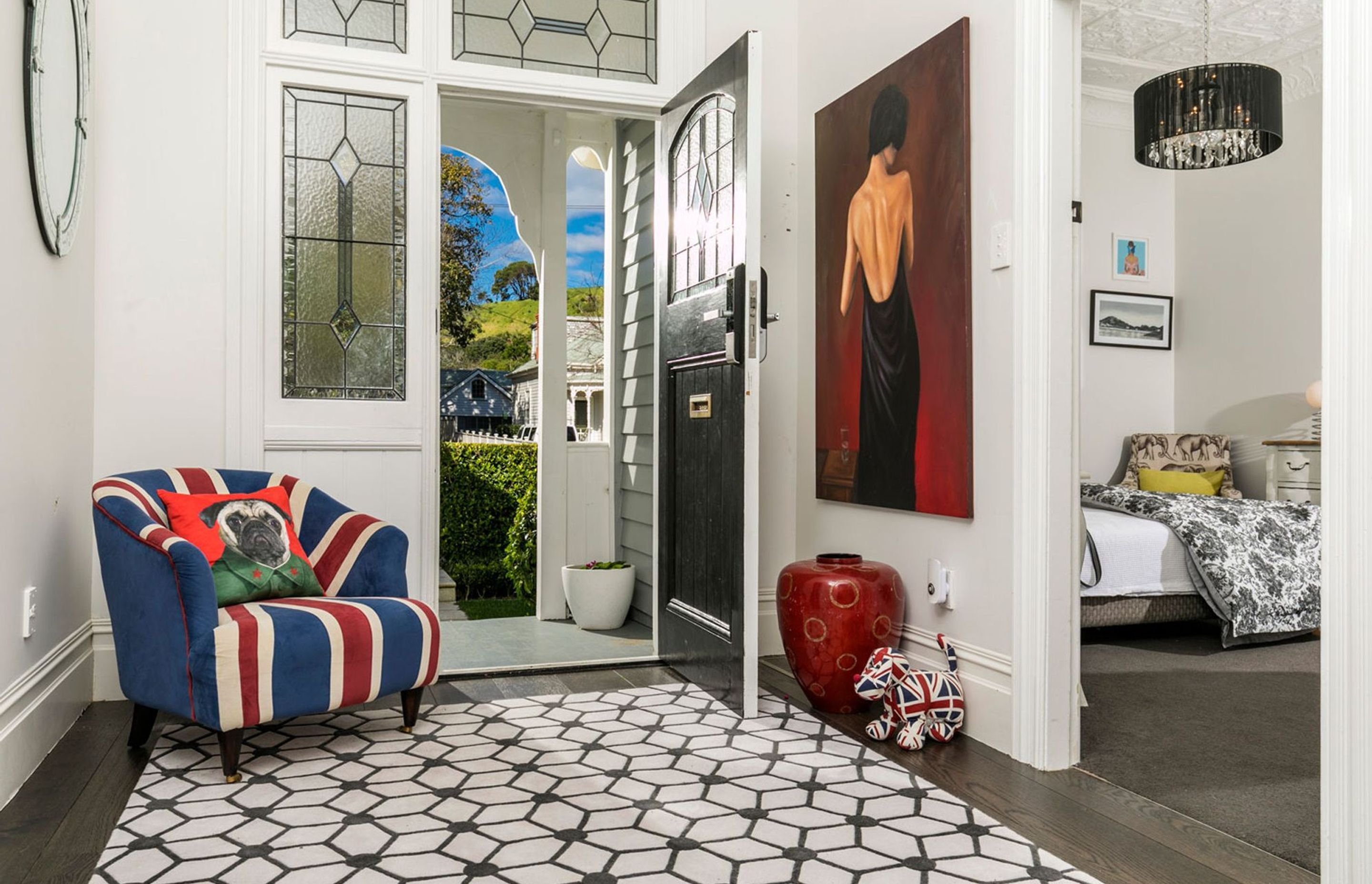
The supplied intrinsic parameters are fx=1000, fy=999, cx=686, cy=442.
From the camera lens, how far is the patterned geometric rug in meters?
1.95

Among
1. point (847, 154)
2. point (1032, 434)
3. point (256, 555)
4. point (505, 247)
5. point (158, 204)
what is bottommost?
point (256, 555)

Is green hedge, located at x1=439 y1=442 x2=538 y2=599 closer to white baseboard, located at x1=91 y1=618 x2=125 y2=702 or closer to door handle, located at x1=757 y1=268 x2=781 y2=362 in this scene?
white baseboard, located at x1=91 y1=618 x2=125 y2=702

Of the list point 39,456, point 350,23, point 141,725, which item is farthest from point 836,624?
point 350,23

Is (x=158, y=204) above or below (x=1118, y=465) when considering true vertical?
above

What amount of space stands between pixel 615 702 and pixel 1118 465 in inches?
186

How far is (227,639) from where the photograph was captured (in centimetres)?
244

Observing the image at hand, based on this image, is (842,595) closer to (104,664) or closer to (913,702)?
(913,702)

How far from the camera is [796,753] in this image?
2.72 metres

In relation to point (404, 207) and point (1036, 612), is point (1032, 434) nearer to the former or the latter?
point (1036, 612)

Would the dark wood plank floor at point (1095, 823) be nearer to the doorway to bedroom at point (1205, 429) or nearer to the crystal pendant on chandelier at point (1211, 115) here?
the doorway to bedroom at point (1205, 429)

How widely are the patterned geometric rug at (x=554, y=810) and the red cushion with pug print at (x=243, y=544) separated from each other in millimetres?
432

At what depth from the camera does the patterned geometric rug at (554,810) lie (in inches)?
76.9

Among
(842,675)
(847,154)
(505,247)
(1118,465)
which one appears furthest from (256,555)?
(505,247)

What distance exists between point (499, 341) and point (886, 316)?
761cm
